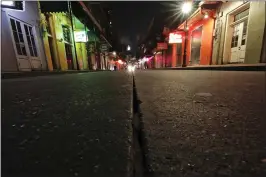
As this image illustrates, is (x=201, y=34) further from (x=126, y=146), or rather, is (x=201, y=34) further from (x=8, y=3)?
(x=126, y=146)

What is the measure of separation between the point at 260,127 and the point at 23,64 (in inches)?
323

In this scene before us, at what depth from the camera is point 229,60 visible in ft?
30.7

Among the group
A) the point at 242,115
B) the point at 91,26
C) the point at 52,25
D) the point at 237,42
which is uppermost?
the point at 91,26

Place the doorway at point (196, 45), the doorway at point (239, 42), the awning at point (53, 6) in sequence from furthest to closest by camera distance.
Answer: the doorway at point (196, 45) < the awning at point (53, 6) < the doorway at point (239, 42)

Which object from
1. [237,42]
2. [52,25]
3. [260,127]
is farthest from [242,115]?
[52,25]

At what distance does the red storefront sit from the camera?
10719 millimetres

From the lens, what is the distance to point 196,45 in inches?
547

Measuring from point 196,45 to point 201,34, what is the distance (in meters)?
1.27

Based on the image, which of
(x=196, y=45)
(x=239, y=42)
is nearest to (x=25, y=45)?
(x=239, y=42)

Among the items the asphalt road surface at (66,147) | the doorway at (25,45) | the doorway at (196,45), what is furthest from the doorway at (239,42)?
the doorway at (25,45)

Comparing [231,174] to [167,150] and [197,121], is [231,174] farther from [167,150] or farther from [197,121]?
[197,121]

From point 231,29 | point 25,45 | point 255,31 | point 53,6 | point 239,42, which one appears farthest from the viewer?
point 231,29

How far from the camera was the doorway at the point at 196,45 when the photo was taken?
13314 millimetres

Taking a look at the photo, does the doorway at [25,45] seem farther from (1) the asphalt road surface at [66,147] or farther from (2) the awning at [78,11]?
(1) the asphalt road surface at [66,147]
